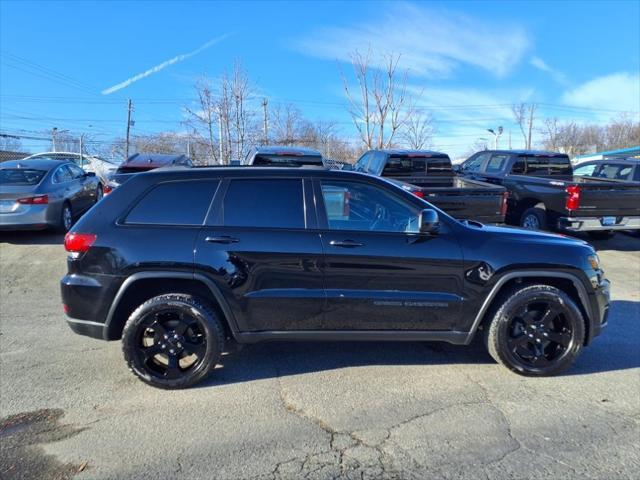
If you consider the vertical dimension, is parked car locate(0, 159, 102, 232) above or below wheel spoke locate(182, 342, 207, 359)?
above

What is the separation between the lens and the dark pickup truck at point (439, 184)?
25.5 feet

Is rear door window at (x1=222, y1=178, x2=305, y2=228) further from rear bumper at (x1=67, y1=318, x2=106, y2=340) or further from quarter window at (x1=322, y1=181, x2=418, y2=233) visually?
rear bumper at (x1=67, y1=318, x2=106, y2=340)

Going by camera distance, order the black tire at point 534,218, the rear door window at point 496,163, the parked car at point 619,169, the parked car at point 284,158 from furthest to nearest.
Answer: the parked car at point 619,169 < the rear door window at point 496,163 < the black tire at point 534,218 < the parked car at point 284,158

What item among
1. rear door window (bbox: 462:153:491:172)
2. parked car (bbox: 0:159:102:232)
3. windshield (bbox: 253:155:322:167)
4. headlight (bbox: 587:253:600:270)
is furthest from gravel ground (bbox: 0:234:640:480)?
rear door window (bbox: 462:153:491:172)

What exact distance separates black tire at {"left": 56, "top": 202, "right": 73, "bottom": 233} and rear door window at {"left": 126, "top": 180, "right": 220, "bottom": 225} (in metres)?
6.52

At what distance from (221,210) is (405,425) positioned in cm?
216

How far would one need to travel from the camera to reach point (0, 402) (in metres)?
3.42

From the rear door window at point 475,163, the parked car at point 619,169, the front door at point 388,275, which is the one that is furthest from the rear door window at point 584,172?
the front door at point 388,275

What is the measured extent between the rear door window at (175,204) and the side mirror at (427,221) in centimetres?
171

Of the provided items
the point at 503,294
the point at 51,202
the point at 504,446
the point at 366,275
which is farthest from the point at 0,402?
the point at 51,202

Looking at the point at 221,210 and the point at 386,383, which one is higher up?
the point at 221,210

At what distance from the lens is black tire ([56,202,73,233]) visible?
9148mm

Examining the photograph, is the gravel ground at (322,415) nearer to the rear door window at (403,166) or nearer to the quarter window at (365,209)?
the quarter window at (365,209)

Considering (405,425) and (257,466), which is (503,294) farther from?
(257,466)
